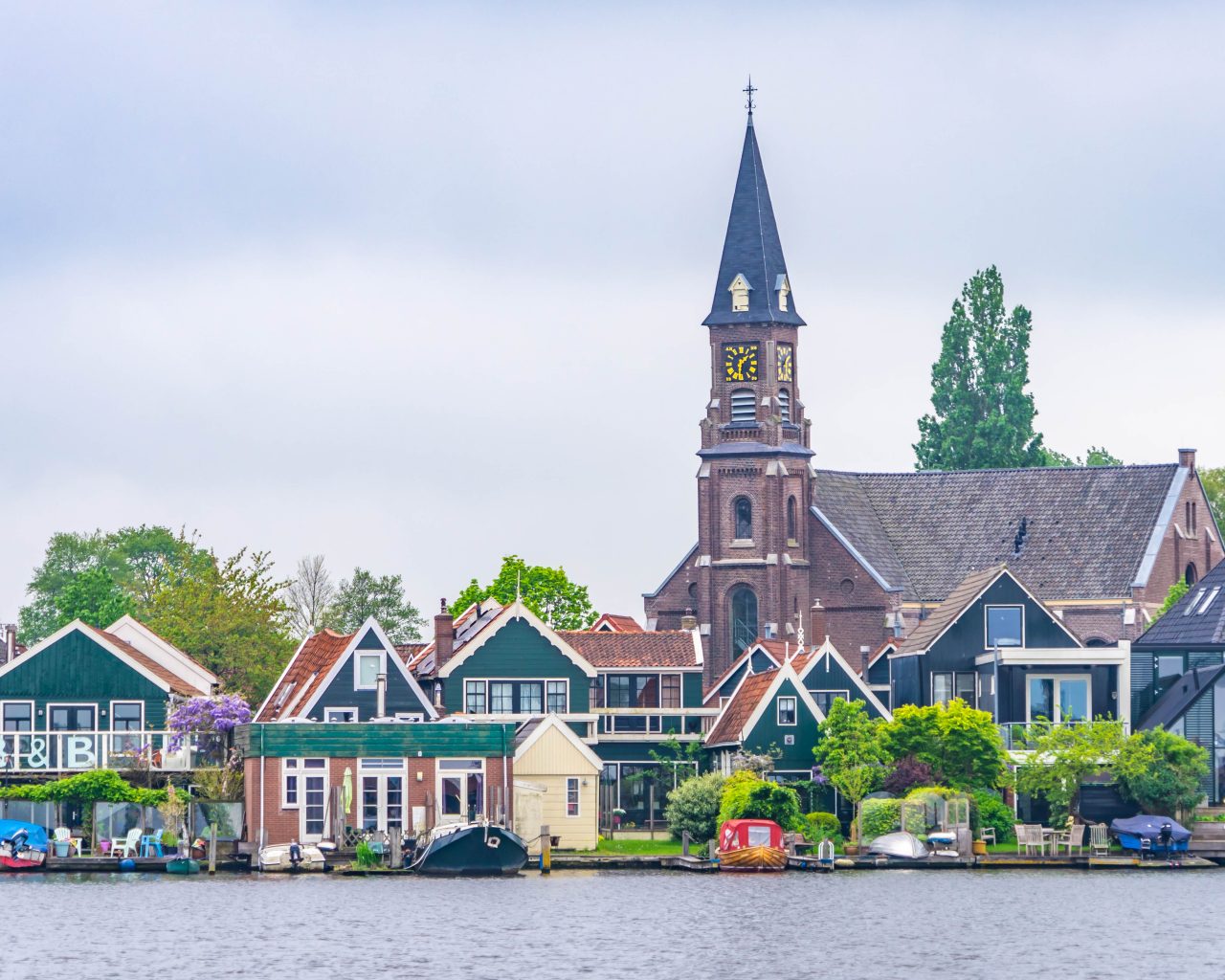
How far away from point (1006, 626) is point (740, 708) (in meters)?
10.0

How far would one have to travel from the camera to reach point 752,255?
431ft

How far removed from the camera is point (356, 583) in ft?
524

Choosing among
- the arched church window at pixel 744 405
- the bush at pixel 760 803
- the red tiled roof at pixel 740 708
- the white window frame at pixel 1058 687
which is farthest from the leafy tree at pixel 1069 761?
the arched church window at pixel 744 405

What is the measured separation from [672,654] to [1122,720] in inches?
757

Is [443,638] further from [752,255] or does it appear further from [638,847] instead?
[752,255]

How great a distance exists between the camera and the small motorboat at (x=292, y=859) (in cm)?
8788

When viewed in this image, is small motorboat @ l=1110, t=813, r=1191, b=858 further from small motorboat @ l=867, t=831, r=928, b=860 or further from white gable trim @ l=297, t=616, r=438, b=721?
white gable trim @ l=297, t=616, r=438, b=721

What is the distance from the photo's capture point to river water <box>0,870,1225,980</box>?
65.9 m

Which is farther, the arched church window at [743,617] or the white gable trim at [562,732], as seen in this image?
the arched church window at [743,617]

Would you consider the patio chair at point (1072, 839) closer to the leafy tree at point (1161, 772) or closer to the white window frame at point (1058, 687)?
the leafy tree at point (1161, 772)

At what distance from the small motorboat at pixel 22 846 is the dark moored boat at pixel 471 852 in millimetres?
11420

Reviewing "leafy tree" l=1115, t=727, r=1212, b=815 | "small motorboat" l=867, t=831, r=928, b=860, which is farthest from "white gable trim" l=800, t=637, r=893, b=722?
"small motorboat" l=867, t=831, r=928, b=860

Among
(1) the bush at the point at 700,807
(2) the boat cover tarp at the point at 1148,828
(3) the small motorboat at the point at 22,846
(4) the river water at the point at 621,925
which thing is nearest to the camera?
(4) the river water at the point at 621,925

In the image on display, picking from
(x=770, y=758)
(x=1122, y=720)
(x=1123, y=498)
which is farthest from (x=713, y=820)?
(x=1123, y=498)
